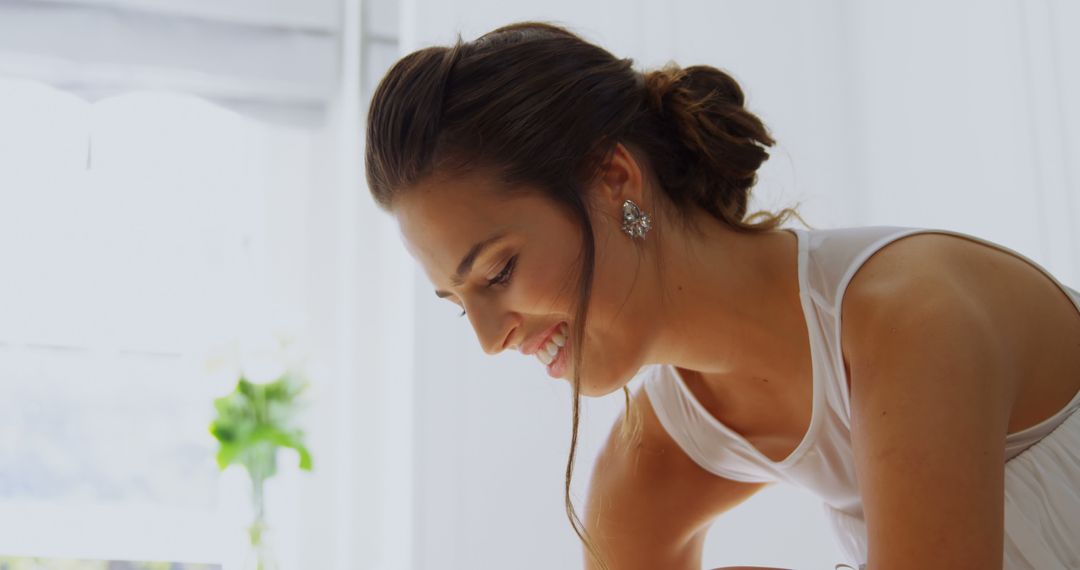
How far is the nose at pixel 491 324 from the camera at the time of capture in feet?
3.73

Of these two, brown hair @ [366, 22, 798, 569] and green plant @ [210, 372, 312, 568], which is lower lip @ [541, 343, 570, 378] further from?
green plant @ [210, 372, 312, 568]

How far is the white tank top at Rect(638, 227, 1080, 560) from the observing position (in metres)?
1.11

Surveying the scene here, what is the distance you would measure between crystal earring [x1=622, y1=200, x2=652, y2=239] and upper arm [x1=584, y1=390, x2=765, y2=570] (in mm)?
357

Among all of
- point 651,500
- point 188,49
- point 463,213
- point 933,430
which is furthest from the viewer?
point 188,49

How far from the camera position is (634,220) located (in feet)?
3.84

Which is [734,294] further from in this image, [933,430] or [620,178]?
[933,430]

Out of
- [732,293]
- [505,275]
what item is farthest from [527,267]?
[732,293]

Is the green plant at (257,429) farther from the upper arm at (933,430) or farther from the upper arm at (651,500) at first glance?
the upper arm at (933,430)

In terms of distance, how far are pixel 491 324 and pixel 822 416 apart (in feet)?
1.29

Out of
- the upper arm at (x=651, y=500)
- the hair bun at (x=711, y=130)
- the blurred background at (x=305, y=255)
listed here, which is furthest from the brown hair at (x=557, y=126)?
the blurred background at (x=305, y=255)

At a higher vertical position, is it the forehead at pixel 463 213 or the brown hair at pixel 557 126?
the brown hair at pixel 557 126

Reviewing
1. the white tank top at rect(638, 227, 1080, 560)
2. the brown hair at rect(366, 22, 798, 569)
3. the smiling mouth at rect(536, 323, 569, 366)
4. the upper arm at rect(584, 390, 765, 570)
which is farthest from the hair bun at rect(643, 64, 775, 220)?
the upper arm at rect(584, 390, 765, 570)

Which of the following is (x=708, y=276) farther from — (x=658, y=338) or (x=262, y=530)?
(x=262, y=530)

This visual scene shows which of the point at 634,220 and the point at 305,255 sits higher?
the point at 305,255
